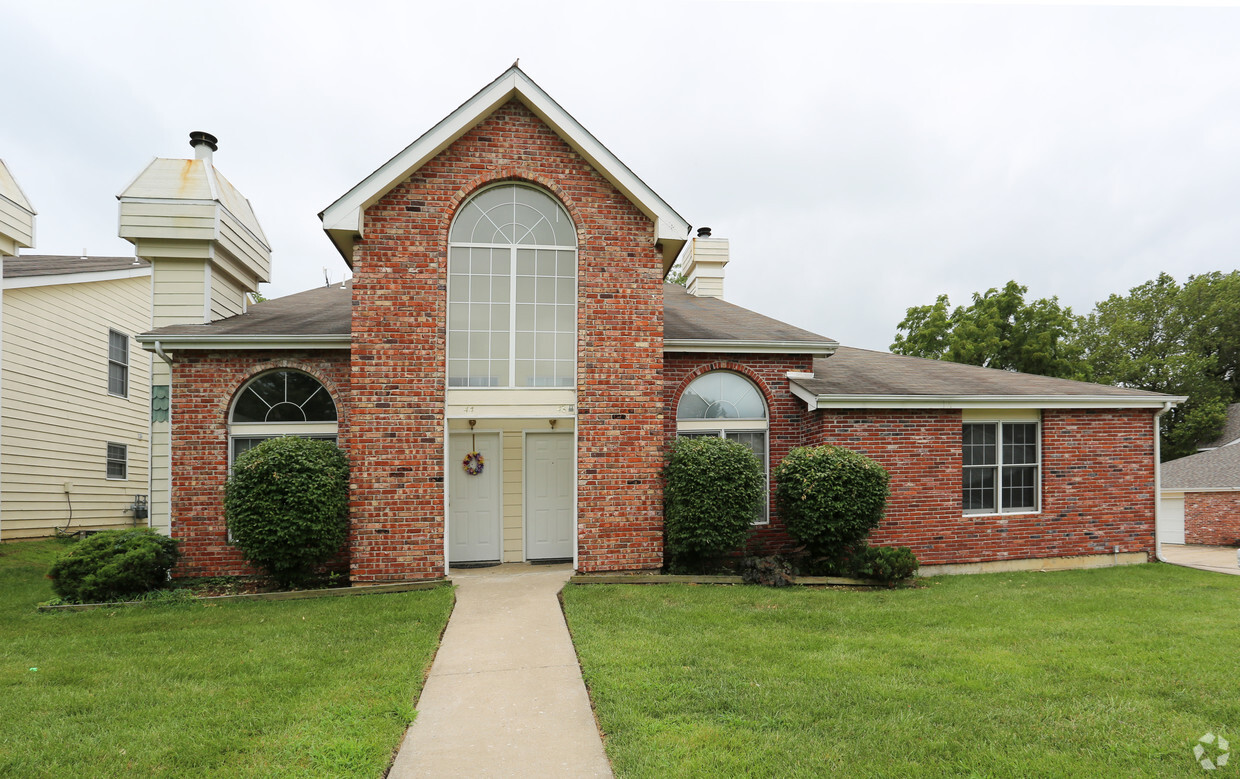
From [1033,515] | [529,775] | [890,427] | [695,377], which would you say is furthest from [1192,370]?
[529,775]

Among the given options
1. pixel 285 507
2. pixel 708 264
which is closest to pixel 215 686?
pixel 285 507

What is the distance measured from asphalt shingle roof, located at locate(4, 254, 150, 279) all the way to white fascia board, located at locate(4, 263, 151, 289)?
102 mm

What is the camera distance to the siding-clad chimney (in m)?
16.5

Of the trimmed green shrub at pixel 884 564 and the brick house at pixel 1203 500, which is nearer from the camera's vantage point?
the trimmed green shrub at pixel 884 564

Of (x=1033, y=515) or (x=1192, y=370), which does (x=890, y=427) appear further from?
(x=1192, y=370)

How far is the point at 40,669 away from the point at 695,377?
28.8ft

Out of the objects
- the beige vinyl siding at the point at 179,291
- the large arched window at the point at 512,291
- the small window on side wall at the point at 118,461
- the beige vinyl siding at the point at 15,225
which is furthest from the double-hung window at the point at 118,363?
the large arched window at the point at 512,291

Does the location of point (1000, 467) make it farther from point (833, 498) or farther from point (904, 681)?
point (904, 681)

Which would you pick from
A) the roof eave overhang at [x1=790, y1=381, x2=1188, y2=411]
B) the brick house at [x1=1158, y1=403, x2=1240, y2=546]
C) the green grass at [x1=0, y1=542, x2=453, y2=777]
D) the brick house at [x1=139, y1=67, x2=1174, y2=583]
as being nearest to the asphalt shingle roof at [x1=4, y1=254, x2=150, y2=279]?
the brick house at [x1=139, y1=67, x2=1174, y2=583]

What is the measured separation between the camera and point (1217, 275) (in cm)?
3544

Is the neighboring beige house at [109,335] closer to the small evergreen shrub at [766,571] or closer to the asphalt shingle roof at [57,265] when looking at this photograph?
the asphalt shingle roof at [57,265]

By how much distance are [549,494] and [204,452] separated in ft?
17.5

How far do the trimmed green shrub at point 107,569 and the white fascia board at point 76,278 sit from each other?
7.22 m

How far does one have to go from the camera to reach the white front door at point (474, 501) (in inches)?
447
